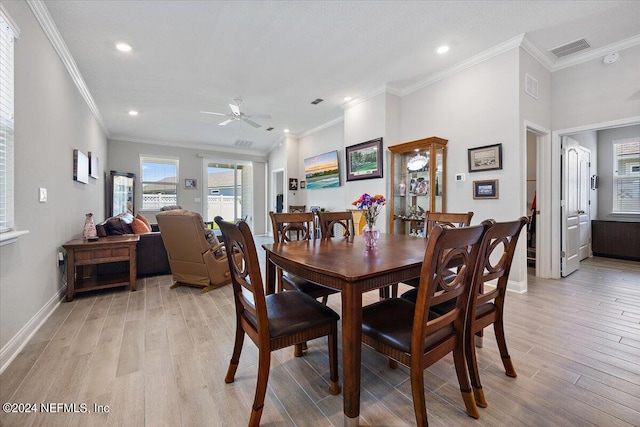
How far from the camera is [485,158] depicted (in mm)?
3523

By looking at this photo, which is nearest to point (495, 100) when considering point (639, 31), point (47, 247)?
point (639, 31)

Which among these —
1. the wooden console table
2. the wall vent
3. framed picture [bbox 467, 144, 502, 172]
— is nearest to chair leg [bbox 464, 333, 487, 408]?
framed picture [bbox 467, 144, 502, 172]

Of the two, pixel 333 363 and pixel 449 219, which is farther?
pixel 449 219

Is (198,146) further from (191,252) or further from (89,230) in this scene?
(191,252)

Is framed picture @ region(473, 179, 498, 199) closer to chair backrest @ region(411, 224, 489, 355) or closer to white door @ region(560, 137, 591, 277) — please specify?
white door @ region(560, 137, 591, 277)

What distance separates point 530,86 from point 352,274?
383 cm

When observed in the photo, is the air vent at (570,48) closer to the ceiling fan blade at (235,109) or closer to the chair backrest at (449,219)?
the chair backrest at (449,219)

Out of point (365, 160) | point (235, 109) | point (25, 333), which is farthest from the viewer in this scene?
point (365, 160)

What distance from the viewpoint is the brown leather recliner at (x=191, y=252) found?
126 inches

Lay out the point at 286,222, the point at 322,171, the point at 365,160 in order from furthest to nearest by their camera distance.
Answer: the point at 322,171
the point at 365,160
the point at 286,222

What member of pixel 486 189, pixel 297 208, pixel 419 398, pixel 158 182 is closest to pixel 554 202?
pixel 486 189

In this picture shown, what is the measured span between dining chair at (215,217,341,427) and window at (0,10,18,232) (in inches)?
65.3

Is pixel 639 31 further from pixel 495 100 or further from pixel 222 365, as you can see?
pixel 222 365

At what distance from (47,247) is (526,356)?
425cm
